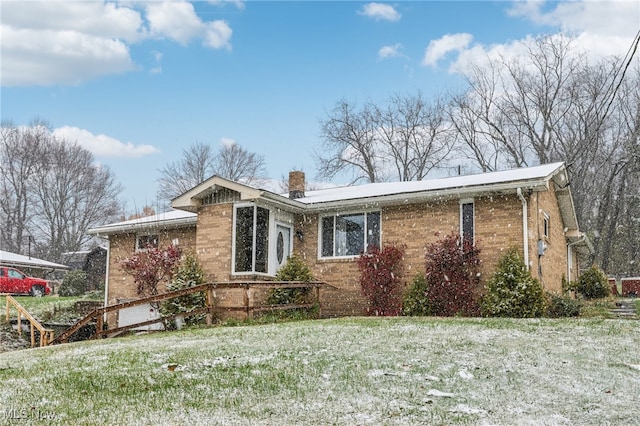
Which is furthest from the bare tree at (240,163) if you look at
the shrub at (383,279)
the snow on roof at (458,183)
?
the shrub at (383,279)

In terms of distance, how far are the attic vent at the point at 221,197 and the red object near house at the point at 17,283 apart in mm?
17436


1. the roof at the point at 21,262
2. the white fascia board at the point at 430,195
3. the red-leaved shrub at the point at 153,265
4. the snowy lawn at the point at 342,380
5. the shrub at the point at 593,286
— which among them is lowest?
the snowy lawn at the point at 342,380

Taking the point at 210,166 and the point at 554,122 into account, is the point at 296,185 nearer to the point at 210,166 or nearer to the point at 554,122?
the point at 554,122

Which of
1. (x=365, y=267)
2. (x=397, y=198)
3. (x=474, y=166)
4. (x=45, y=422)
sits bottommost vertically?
(x=45, y=422)

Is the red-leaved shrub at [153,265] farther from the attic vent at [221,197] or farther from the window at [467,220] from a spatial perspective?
the window at [467,220]

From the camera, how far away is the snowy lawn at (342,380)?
5.50 meters

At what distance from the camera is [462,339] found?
9.41 metres

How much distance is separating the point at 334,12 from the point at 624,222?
27.8 meters

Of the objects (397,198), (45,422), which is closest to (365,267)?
(397,198)

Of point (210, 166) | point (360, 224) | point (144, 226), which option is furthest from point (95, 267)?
point (360, 224)

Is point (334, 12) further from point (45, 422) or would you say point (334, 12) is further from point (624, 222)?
point (624, 222)

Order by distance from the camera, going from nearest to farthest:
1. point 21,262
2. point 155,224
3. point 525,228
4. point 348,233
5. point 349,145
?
1. point 525,228
2. point 348,233
3. point 155,224
4. point 21,262
5. point 349,145

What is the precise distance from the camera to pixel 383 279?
15.6 meters

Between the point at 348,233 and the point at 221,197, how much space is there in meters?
3.73
